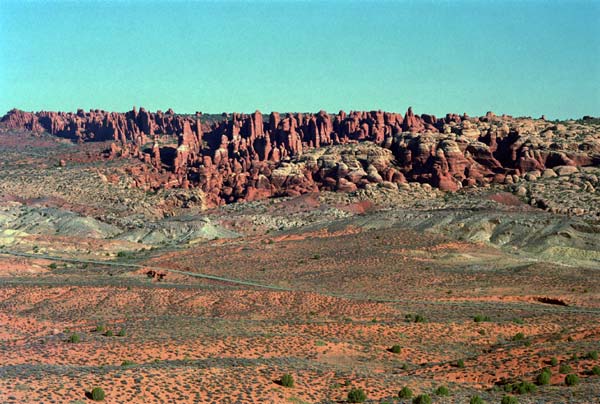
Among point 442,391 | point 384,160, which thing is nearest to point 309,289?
point 442,391

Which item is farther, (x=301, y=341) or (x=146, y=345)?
(x=301, y=341)

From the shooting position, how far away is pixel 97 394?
26.9 m

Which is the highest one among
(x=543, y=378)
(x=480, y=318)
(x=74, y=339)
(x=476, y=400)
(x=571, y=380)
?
(x=571, y=380)

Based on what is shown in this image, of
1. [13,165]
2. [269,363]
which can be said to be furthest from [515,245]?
[13,165]

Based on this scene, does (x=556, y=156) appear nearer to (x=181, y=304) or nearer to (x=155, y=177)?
(x=155, y=177)

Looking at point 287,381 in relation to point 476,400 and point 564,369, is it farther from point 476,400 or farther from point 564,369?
point 564,369

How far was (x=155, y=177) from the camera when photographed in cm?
17650

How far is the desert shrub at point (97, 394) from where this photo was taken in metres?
26.9

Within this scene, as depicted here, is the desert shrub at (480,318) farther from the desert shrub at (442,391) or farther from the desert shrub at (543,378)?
the desert shrub at (442,391)

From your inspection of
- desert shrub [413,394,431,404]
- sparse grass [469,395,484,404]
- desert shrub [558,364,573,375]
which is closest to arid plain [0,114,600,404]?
desert shrub [558,364,573,375]

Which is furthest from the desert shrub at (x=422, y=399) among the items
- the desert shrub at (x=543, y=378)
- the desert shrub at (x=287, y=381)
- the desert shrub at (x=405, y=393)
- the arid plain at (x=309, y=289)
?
the desert shrub at (x=543, y=378)

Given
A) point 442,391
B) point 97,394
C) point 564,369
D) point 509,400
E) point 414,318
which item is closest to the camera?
point 97,394

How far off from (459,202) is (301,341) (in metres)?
97.2

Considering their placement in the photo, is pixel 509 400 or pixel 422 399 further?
pixel 422 399
